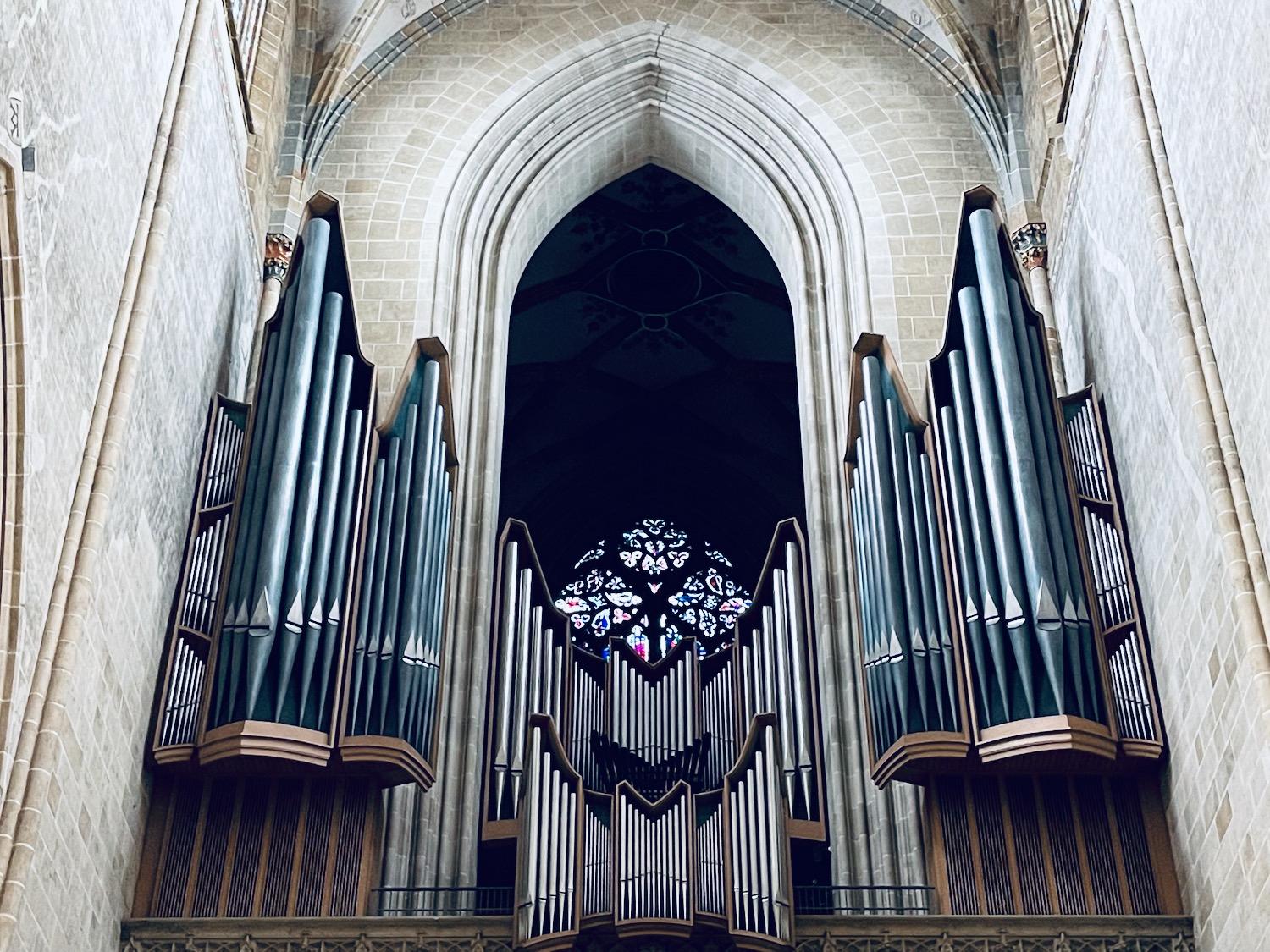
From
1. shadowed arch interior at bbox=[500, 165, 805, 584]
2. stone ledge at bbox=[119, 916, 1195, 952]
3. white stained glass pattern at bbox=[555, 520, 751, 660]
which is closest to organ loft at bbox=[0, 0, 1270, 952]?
stone ledge at bbox=[119, 916, 1195, 952]

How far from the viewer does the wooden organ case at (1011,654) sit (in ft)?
29.5

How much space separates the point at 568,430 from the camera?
18.5 metres

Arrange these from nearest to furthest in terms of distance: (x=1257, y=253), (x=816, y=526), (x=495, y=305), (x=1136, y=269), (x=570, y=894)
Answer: (x=1257, y=253) < (x=570, y=894) < (x=1136, y=269) < (x=816, y=526) < (x=495, y=305)

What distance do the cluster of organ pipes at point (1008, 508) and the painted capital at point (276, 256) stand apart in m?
4.62

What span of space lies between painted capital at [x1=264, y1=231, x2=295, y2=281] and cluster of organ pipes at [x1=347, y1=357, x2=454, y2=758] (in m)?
1.88

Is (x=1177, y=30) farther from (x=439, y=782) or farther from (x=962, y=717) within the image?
(x=439, y=782)

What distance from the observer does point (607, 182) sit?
1426 centimetres

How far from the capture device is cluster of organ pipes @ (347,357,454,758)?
927 cm

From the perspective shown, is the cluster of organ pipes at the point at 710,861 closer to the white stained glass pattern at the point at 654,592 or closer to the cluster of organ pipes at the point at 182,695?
the cluster of organ pipes at the point at 182,695

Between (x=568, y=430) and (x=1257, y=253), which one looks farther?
(x=568, y=430)

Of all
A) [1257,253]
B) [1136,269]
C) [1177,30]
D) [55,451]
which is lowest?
[55,451]

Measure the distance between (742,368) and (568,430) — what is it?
196cm

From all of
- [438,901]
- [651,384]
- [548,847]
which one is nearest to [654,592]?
[651,384]

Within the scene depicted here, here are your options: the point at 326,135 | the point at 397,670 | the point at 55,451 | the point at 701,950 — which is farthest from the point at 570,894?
the point at 326,135
